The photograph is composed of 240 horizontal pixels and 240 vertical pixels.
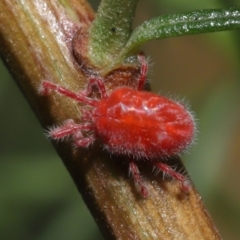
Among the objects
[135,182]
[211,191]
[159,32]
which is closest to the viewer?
[159,32]

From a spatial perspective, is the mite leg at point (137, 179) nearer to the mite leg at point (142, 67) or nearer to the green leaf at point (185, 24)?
the mite leg at point (142, 67)

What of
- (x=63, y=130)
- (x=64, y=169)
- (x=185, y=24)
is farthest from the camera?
(x=64, y=169)

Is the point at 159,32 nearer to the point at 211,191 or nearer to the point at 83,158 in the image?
the point at 83,158

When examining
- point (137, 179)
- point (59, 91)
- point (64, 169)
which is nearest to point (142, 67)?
point (59, 91)

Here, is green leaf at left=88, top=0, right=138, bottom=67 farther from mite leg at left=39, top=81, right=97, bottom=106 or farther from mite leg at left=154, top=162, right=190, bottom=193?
mite leg at left=154, top=162, right=190, bottom=193

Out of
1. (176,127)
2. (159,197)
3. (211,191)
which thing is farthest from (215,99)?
(159,197)

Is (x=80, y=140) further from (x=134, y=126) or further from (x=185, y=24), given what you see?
(x=185, y=24)
